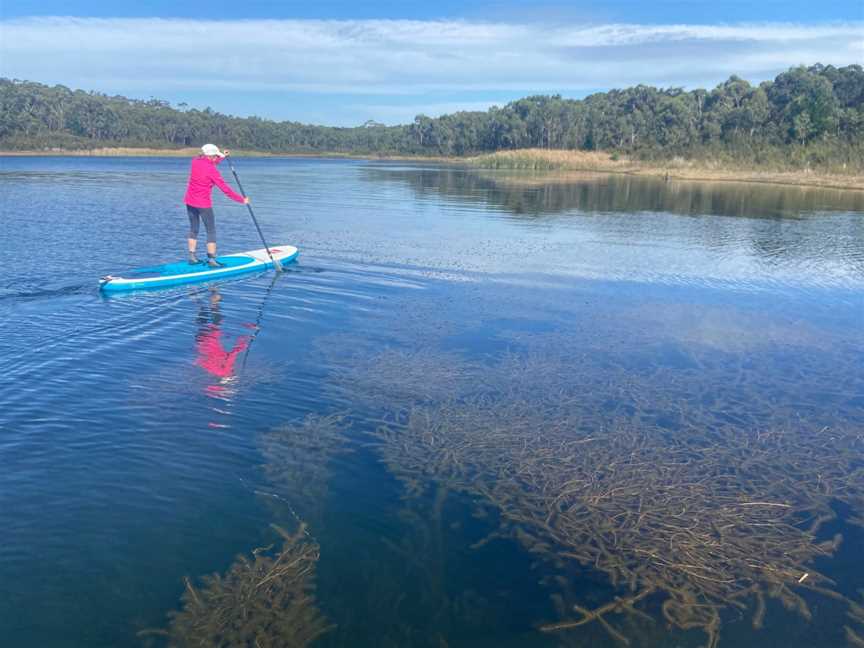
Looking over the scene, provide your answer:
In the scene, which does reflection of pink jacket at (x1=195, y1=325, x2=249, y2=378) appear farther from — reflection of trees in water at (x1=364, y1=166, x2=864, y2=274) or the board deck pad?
reflection of trees in water at (x1=364, y1=166, x2=864, y2=274)

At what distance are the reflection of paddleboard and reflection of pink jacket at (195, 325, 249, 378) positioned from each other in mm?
3241

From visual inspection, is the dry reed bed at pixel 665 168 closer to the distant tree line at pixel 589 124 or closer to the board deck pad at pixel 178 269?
the distant tree line at pixel 589 124

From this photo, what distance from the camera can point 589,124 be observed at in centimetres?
12769

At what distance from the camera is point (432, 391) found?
977 cm

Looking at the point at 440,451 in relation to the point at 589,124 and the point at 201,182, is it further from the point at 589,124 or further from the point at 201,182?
the point at 589,124

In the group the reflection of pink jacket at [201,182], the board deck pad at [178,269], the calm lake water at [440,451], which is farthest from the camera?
the reflection of pink jacket at [201,182]

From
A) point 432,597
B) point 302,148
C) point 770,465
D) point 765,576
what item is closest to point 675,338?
point 770,465

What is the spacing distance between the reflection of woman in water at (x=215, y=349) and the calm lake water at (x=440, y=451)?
84 millimetres

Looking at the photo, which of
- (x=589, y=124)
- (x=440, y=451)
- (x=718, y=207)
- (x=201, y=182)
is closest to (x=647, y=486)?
(x=440, y=451)

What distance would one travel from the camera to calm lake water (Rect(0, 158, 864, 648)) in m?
5.53

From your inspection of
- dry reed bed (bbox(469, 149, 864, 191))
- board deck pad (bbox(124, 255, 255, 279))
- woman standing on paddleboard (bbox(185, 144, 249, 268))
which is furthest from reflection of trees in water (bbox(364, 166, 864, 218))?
A: woman standing on paddleboard (bbox(185, 144, 249, 268))

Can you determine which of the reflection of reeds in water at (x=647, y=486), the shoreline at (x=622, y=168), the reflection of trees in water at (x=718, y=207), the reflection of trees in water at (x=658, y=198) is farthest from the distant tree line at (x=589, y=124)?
the reflection of reeds in water at (x=647, y=486)

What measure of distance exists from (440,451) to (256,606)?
3.14 meters

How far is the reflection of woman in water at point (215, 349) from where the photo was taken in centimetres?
997
